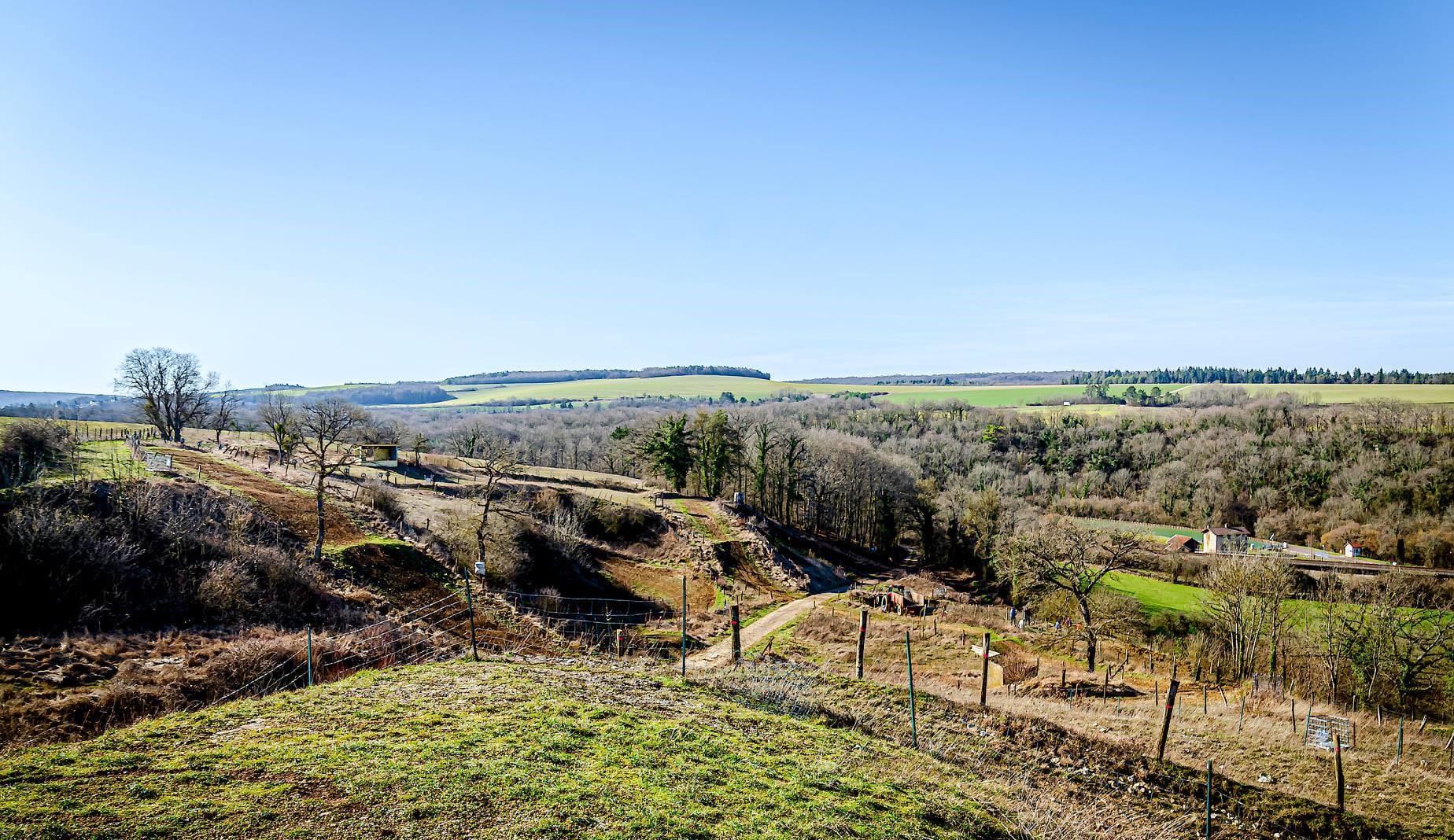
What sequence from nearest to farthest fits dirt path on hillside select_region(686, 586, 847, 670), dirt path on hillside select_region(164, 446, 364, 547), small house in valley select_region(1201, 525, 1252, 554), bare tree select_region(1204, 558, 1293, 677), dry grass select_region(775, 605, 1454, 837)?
dry grass select_region(775, 605, 1454, 837)
dirt path on hillside select_region(686, 586, 847, 670)
dirt path on hillside select_region(164, 446, 364, 547)
bare tree select_region(1204, 558, 1293, 677)
small house in valley select_region(1201, 525, 1252, 554)

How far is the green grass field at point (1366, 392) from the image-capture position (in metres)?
106

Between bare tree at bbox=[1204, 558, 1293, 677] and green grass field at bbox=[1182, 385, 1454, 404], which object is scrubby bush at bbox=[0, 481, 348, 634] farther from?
green grass field at bbox=[1182, 385, 1454, 404]

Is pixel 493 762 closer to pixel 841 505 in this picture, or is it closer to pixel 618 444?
pixel 841 505

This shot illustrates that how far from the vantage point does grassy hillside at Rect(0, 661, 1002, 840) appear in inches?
308

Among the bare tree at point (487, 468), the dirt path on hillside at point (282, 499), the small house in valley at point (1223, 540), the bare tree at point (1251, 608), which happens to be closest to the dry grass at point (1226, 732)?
the bare tree at point (1251, 608)

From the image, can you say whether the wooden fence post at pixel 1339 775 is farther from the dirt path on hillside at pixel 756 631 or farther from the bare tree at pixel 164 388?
the bare tree at pixel 164 388

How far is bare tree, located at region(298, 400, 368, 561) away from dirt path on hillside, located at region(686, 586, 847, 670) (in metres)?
15.1

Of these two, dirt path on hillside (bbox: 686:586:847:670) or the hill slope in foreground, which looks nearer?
the hill slope in foreground

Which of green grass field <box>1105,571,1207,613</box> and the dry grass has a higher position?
the dry grass

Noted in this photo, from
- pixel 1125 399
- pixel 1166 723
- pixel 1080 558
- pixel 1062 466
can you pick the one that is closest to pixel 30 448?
pixel 1166 723

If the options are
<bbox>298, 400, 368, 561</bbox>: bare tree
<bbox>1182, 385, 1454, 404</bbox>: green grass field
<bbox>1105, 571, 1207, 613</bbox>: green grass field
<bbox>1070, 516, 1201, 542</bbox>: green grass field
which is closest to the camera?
<bbox>298, 400, 368, 561</bbox>: bare tree

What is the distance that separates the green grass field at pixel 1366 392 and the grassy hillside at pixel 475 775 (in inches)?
5383

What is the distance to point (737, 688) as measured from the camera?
1581 cm

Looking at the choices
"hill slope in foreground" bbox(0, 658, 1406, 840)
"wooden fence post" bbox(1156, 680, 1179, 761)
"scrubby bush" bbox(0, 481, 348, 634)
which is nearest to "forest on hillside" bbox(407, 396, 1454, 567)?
"scrubby bush" bbox(0, 481, 348, 634)
